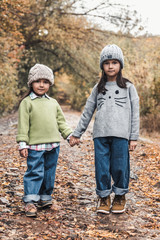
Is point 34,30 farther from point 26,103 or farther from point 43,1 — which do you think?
point 26,103

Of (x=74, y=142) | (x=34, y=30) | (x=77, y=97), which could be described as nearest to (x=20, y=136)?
(x=74, y=142)

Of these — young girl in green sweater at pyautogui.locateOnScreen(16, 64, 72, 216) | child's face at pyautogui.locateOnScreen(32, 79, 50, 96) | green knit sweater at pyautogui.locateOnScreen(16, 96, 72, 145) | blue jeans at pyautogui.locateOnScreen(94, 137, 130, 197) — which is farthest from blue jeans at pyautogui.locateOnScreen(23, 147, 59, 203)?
child's face at pyautogui.locateOnScreen(32, 79, 50, 96)

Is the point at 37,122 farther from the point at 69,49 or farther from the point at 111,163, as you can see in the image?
the point at 69,49

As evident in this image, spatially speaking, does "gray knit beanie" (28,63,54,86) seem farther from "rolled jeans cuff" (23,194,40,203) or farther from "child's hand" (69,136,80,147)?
"rolled jeans cuff" (23,194,40,203)

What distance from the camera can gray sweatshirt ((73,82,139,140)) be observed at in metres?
3.13

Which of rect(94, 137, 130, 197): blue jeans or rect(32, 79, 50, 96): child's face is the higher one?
rect(32, 79, 50, 96): child's face

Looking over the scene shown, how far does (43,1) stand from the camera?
1240cm

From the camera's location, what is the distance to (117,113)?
316cm

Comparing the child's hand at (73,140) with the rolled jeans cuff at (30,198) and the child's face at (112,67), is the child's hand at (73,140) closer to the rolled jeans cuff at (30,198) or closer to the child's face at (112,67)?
the rolled jeans cuff at (30,198)

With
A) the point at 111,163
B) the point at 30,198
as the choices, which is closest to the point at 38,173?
the point at 30,198

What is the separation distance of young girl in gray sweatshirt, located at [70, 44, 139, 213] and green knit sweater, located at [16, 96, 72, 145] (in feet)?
1.62

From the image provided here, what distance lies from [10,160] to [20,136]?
2448 mm

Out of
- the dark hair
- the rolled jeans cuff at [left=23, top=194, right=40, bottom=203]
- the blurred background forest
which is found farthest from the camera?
the blurred background forest

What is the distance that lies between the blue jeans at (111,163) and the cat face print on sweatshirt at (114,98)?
1.19 feet
